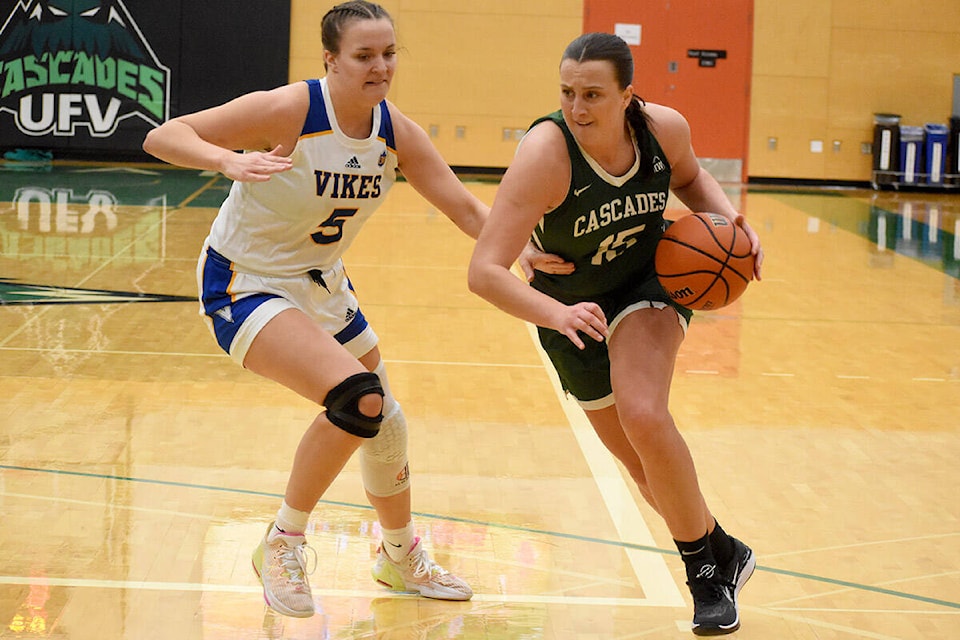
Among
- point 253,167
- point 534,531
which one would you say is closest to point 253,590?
point 534,531

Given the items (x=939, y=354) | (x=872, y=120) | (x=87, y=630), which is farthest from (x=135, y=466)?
(x=872, y=120)

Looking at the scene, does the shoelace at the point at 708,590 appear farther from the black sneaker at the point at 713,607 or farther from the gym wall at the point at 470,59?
the gym wall at the point at 470,59

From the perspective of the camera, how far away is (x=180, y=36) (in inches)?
650

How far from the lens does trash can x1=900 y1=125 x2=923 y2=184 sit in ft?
53.7

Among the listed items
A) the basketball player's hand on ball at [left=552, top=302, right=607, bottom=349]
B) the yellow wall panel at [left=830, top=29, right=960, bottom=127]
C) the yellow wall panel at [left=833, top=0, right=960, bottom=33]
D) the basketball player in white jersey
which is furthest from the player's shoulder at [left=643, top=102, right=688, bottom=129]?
the yellow wall panel at [left=833, top=0, right=960, bottom=33]

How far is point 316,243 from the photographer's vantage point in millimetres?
3283

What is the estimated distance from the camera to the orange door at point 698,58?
55.1ft

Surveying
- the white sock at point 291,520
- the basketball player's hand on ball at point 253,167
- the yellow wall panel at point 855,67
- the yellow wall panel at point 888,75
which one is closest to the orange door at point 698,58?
the yellow wall panel at point 855,67

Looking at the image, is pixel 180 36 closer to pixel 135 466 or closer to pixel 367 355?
pixel 135 466

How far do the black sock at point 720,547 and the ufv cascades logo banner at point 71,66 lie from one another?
14733mm

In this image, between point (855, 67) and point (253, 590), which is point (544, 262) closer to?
point (253, 590)

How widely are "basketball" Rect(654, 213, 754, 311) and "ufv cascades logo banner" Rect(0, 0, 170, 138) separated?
47.6 feet

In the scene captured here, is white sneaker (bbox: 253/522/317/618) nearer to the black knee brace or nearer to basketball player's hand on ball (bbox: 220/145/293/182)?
the black knee brace

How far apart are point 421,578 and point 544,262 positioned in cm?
99
